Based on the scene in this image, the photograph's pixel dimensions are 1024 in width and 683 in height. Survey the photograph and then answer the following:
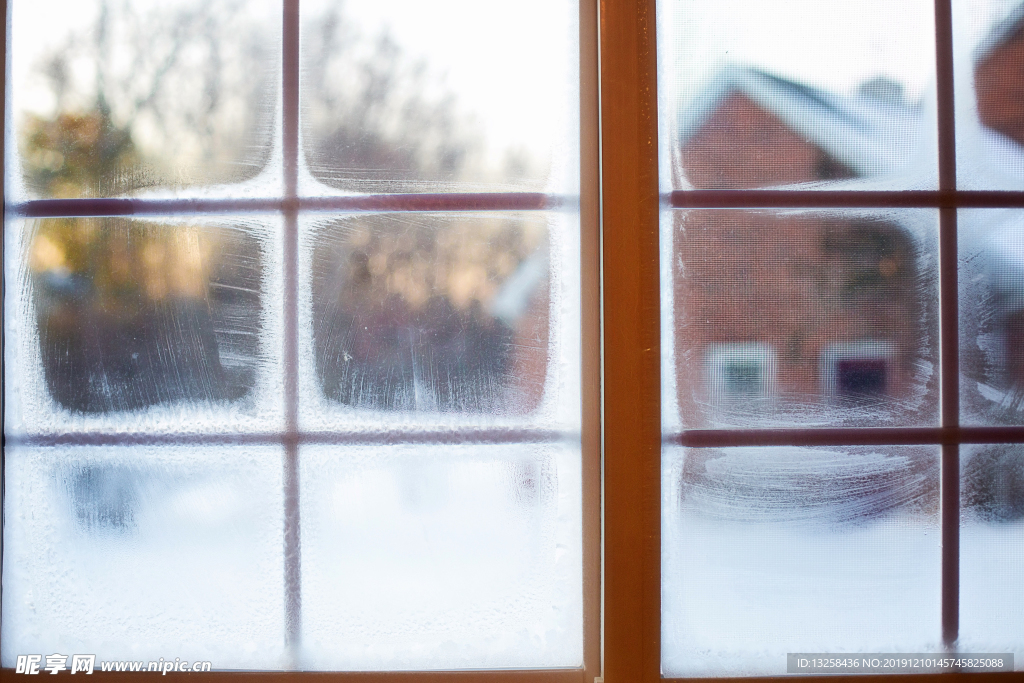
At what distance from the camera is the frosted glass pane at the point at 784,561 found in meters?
1.11

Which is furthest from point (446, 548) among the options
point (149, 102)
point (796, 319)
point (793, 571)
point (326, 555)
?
point (149, 102)

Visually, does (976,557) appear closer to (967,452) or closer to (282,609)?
(967,452)

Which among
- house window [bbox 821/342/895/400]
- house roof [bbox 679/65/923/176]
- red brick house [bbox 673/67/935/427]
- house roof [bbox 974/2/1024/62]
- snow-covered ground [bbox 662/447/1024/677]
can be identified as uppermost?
house roof [bbox 974/2/1024/62]

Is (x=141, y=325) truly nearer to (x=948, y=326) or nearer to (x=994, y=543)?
(x=948, y=326)

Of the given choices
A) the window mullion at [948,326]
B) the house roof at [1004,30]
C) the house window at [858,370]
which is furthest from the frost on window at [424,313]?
the house roof at [1004,30]

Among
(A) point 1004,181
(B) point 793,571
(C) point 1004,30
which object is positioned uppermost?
(C) point 1004,30

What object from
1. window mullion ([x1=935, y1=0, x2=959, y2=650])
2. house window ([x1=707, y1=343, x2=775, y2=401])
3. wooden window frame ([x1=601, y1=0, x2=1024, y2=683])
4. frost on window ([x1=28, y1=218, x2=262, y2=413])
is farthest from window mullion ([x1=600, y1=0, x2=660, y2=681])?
frost on window ([x1=28, y1=218, x2=262, y2=413])

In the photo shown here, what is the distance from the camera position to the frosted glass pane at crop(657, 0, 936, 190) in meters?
1.11

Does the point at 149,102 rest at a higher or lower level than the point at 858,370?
higher

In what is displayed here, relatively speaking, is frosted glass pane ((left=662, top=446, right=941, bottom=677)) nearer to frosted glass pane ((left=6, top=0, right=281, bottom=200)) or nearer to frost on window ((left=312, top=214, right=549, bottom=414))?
frost on window ((left=312, top=214, right=549, bottom=414))

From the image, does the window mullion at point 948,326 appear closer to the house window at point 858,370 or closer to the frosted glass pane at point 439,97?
the house window at point 858,370

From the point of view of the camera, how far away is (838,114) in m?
1.12

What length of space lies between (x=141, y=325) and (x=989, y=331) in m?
1.45

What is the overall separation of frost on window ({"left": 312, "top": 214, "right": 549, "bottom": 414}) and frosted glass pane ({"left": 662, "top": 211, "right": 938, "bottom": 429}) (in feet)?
0.81
